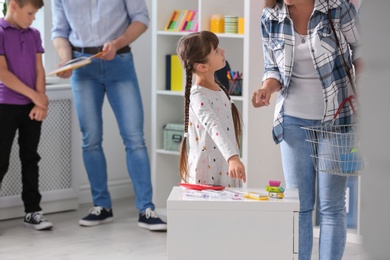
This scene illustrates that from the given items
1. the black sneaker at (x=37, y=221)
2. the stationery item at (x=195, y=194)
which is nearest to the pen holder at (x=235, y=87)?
the black sneaker at (x=37, y=221)

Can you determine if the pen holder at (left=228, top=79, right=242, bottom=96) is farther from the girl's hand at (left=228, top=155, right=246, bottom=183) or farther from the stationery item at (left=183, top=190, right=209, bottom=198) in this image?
the stationery item at (left=183, top=190, right=209, bottom=198)

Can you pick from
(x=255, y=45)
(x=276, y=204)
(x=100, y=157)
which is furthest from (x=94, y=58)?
(x=276, y=204)

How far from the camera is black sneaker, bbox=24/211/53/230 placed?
12.9 ft

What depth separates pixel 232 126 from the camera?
258cm

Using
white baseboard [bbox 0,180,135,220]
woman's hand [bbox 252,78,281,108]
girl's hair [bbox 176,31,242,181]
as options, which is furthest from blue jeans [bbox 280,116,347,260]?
white baseboard [bbox 0,180,135,220]

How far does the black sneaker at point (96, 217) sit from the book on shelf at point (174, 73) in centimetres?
84

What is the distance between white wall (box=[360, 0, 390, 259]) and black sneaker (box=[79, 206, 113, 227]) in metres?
3.72

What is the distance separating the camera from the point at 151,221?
3.94m

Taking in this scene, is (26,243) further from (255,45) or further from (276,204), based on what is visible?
(276,204)

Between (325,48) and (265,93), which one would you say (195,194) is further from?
(325,48)

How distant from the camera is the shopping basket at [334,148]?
7.28 ft

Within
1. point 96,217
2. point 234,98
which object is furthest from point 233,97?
point 96,217

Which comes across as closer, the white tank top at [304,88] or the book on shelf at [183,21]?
the white tank top at [304,88]

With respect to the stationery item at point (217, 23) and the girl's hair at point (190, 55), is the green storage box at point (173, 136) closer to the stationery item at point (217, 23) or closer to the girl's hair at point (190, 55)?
the stationery item at point (217, 23)
